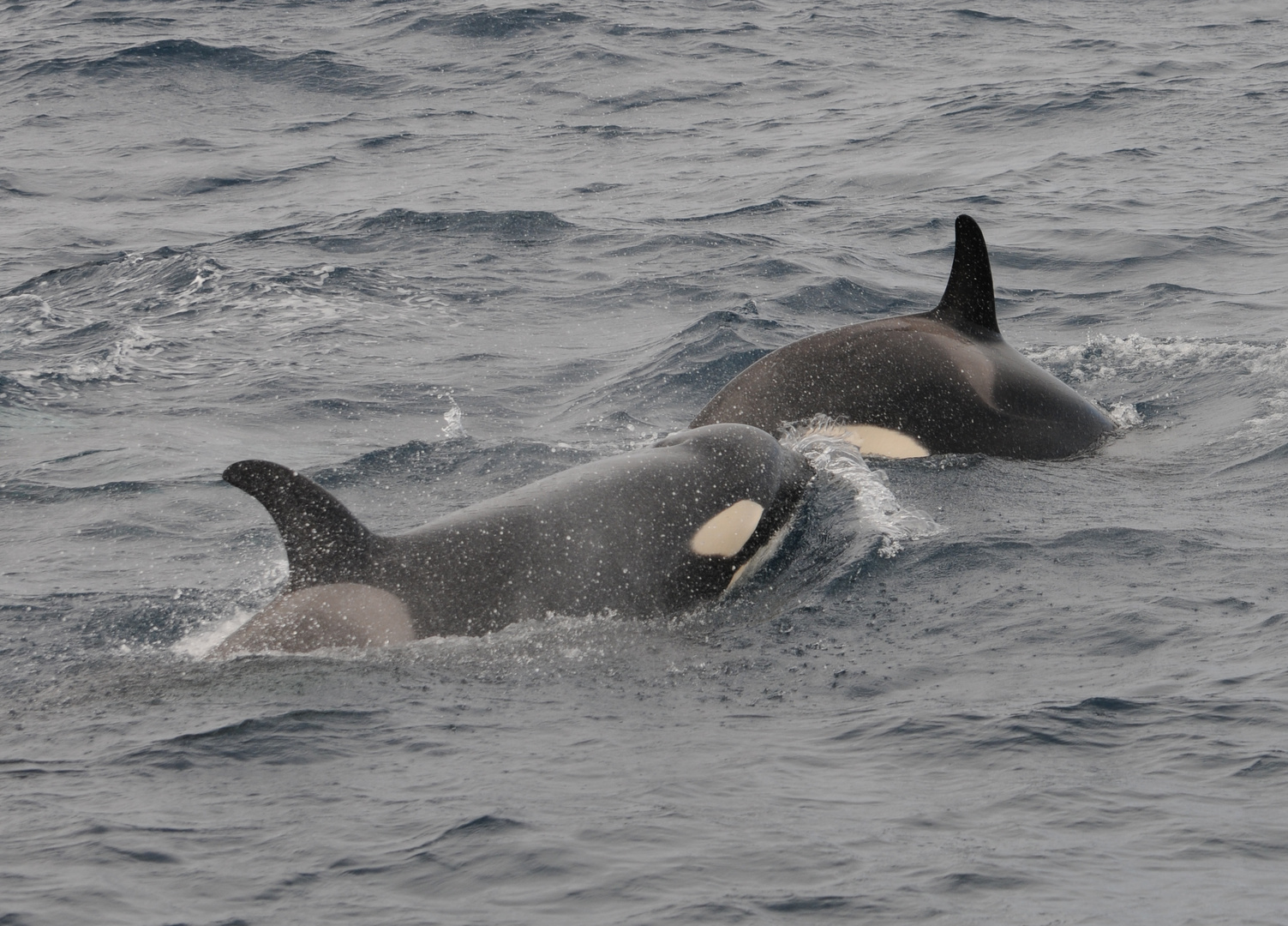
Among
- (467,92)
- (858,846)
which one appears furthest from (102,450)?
(467,92)

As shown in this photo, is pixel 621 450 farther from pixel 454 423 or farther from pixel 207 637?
pixel 207 637

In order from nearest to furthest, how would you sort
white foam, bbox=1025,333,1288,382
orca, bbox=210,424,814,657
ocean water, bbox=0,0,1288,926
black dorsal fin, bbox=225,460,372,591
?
ocean water, bbox=0,0,1288,926, black dorsal fin, bbox=225,460,372,591, orca, bbox=210,424,814,657, white foam, bbox=1025,333,1288,382

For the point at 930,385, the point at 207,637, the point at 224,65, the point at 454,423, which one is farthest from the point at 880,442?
the point at 224,65

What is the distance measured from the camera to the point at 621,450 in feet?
35.3

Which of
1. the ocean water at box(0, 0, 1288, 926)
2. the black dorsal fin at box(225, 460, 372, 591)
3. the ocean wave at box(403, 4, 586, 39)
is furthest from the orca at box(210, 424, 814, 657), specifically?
the ocean wave at box(403, 4, 586, 39)

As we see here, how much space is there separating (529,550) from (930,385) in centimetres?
352

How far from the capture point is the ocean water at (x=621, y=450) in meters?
5.13

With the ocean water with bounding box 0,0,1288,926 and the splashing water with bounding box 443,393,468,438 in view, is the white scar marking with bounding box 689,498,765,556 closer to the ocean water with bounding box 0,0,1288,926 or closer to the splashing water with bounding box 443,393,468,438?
the ocean water with bounding box 0,0,1288,926

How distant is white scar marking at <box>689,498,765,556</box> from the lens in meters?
7.57

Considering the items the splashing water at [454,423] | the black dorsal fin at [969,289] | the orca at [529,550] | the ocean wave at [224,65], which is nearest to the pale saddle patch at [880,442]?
the black dorsal fin at [969,289]

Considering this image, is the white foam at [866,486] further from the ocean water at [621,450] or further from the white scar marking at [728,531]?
the white scar marking at [728,531]

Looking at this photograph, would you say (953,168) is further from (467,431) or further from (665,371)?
(467,431)

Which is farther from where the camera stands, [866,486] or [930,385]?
[930,385]

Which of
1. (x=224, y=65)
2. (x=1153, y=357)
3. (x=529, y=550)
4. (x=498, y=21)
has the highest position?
(x=498, y=21)
